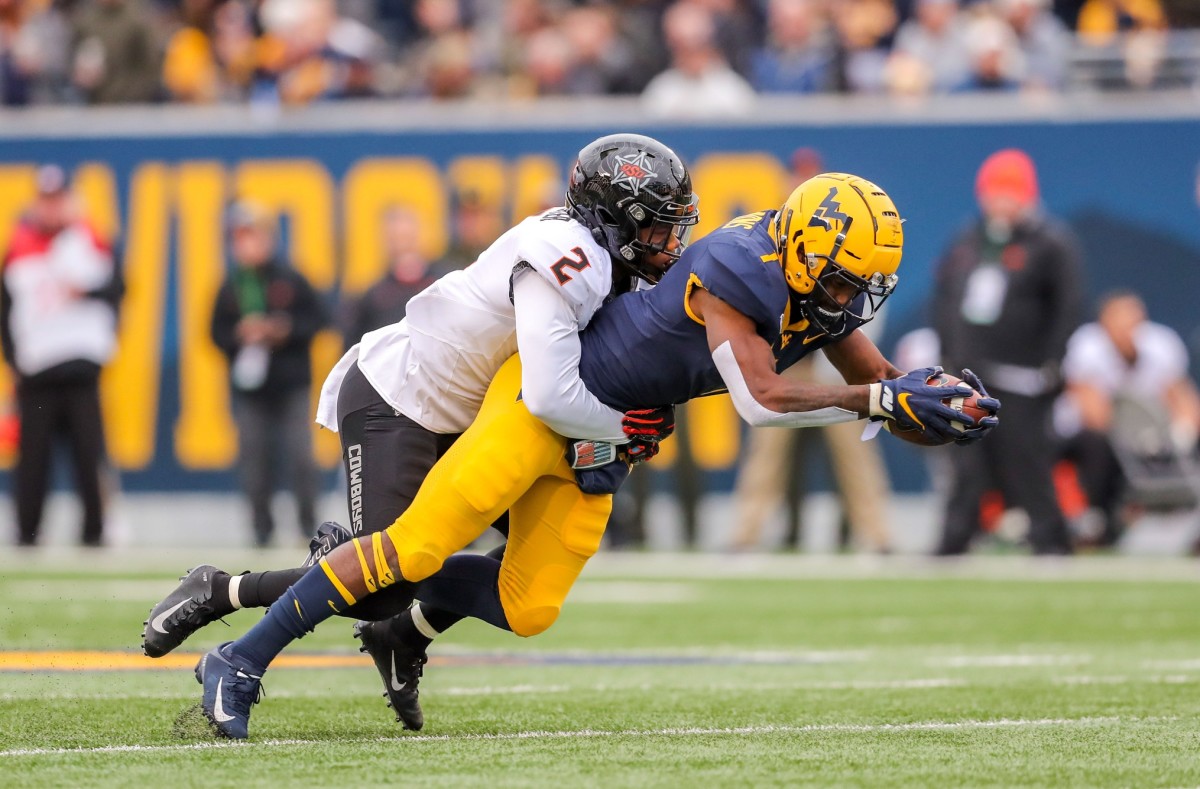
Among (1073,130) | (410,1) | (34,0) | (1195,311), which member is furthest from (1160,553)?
(34,0)

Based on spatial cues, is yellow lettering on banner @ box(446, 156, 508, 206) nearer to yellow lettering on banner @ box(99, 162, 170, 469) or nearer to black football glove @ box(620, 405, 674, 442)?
yellow lettering on banner @ box(99, 162, 170, 469)

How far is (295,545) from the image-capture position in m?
12.7

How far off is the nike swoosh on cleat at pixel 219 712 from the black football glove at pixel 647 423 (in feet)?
4.20

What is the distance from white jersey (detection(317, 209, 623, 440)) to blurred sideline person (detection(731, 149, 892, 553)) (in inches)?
252

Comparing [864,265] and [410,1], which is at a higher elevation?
[410,1]

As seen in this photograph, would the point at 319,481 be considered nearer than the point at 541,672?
No

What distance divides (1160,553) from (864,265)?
836cm

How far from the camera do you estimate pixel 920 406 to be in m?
4.81

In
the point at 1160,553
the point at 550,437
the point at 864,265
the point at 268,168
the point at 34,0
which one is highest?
the point at 34,0

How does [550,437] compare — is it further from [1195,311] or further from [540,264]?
[1195,311]

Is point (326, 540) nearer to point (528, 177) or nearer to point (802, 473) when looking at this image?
point (802, 473)

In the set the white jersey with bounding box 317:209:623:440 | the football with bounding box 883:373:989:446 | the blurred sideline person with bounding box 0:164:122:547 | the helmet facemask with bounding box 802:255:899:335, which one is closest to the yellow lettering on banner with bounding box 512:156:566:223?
the blurred sideline person with bounding box 0:164:122:547

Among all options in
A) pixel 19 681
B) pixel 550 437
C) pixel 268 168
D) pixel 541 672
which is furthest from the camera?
pixel 268 168

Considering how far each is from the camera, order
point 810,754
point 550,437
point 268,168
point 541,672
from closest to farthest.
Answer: point 810,754, point 550,437, point 541,672, point 268,168
